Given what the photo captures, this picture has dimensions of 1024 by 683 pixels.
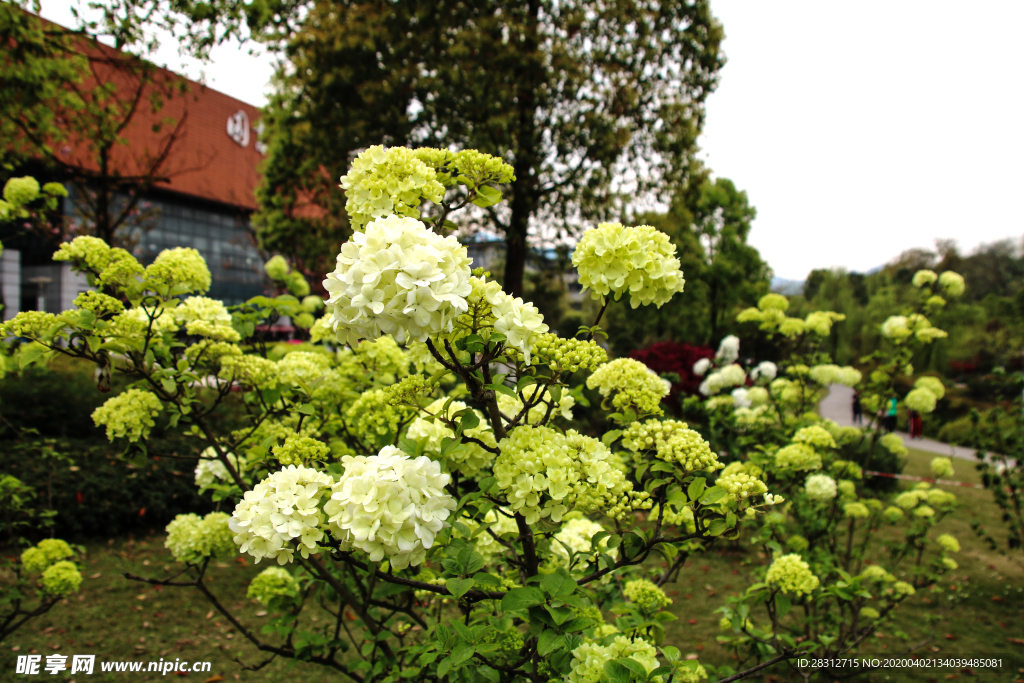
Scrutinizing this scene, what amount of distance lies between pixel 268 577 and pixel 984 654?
15.4ft

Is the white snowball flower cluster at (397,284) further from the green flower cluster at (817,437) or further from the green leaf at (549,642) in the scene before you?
the green flower cluster at (817,437)

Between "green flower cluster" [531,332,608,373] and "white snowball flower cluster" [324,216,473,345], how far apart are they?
1.17ft

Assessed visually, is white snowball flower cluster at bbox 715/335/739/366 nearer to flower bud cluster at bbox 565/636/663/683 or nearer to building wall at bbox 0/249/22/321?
flower bud cluster at bbox 565/636/663/683

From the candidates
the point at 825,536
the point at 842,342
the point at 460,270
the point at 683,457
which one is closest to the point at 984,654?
the point at 825,536

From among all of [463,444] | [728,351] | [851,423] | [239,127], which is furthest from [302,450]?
[239,127]

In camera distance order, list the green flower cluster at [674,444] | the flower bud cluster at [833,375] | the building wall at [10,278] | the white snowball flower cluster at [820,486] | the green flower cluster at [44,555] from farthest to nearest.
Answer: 1. the building wall at [10,278]
2. the flower bud cluster at [833,375]
3. the white snowball flower cluster at [820,486]
4. the green flower cluster at [44,555]
5. the green flower cluster at [674,444]

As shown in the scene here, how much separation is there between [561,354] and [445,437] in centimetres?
38

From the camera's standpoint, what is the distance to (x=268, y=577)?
8.66 feet

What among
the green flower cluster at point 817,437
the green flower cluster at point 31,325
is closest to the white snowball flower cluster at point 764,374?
the green flower cluster at point 817,437

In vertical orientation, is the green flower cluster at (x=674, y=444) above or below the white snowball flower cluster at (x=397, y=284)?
below

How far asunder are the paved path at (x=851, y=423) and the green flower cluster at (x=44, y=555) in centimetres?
848

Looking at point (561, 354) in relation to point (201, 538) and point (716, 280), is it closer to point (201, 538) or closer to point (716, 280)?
point (201, 538)

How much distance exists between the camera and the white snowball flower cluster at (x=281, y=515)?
49.1 inches

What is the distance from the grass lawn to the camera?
12.3ft
